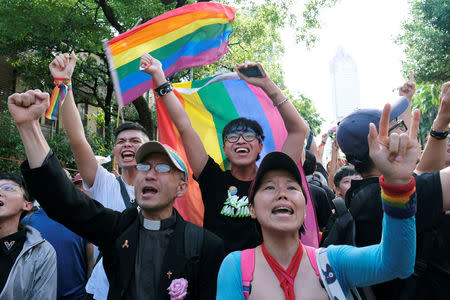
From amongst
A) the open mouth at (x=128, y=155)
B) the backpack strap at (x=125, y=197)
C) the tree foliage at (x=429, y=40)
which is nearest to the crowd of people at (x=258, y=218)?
the backpack strap at (x=125, y=197)

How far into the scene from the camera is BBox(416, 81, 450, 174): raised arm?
1.94 m

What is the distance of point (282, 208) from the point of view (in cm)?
186

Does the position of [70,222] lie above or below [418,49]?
below

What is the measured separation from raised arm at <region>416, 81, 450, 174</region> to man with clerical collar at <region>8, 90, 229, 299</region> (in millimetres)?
1247

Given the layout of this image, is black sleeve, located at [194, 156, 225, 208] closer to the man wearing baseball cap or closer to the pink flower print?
the pink flower print

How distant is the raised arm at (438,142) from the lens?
1.94 meters

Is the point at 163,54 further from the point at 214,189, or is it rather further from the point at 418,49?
the point at 418,49

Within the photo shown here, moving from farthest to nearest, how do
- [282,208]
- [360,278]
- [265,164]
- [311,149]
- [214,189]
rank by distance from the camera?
[311,149]
[214,189]
[265,164]
[282,208]
[360,278]

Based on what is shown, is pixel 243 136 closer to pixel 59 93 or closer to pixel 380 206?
pixel 380 206

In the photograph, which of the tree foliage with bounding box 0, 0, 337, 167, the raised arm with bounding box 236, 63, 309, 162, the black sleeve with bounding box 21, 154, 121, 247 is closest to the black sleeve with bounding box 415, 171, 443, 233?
the raised arm with bounding box 236, 63, 309, 162

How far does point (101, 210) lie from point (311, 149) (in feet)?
11.6

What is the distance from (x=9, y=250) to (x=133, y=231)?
1.56 meters

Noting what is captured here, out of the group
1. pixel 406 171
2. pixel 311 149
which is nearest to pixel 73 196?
pixel 406 171

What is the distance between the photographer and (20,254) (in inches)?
115
